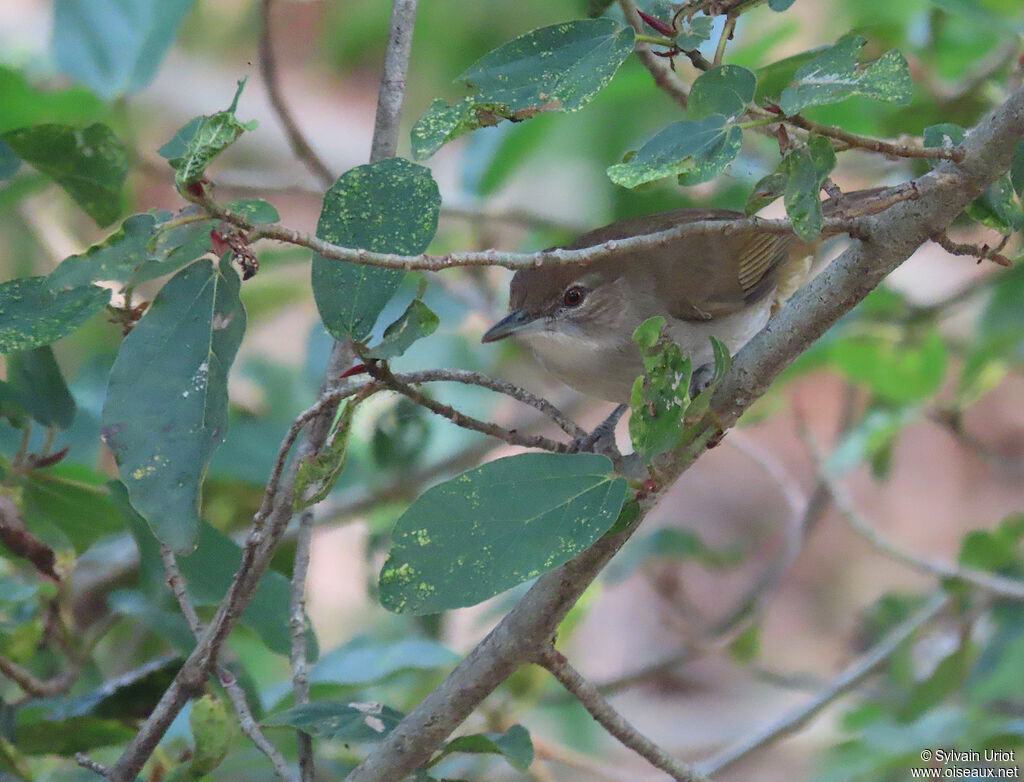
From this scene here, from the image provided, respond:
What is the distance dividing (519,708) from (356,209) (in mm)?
1950

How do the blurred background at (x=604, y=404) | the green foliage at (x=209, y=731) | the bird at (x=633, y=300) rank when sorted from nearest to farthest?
the green foliage at (x=209, y=731), the bird at (x=633, y=300), the blurred background at (x=604, y=404)

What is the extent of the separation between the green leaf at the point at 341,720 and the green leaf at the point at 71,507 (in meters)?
0.63

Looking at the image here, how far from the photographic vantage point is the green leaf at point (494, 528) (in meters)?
1.43

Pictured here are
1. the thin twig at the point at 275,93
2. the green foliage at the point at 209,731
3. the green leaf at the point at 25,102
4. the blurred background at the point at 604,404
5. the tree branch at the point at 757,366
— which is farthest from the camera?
the blurred background at the point at 604,404

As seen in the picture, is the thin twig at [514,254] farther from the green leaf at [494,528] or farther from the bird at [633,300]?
the bird at [633,300]

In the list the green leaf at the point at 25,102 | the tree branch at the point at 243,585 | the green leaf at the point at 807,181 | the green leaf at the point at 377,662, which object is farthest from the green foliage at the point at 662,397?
the green leaf at the point at 25,102

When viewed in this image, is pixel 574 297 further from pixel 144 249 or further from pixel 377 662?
pixel 144 249

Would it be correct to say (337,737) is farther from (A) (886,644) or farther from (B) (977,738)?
(A) (886,644)

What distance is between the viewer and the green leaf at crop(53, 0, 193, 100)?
9.15 feet

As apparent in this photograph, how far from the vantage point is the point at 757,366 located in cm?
162

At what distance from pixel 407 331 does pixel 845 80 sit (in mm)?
705

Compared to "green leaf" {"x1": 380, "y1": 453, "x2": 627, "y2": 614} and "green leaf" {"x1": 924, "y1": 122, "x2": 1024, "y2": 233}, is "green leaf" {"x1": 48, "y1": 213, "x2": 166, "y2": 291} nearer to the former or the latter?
"green leaf" {"x1": 380, "y1": 453, "x2": 627, "y2": 614}

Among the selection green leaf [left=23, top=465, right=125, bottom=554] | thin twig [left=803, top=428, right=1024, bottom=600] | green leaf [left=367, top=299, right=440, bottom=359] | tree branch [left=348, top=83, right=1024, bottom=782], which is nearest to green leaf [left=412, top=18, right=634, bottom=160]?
green leaf [left=367, top=299, right=440, bottom=359]

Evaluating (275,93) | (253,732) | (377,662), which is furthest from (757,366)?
(275,93)
